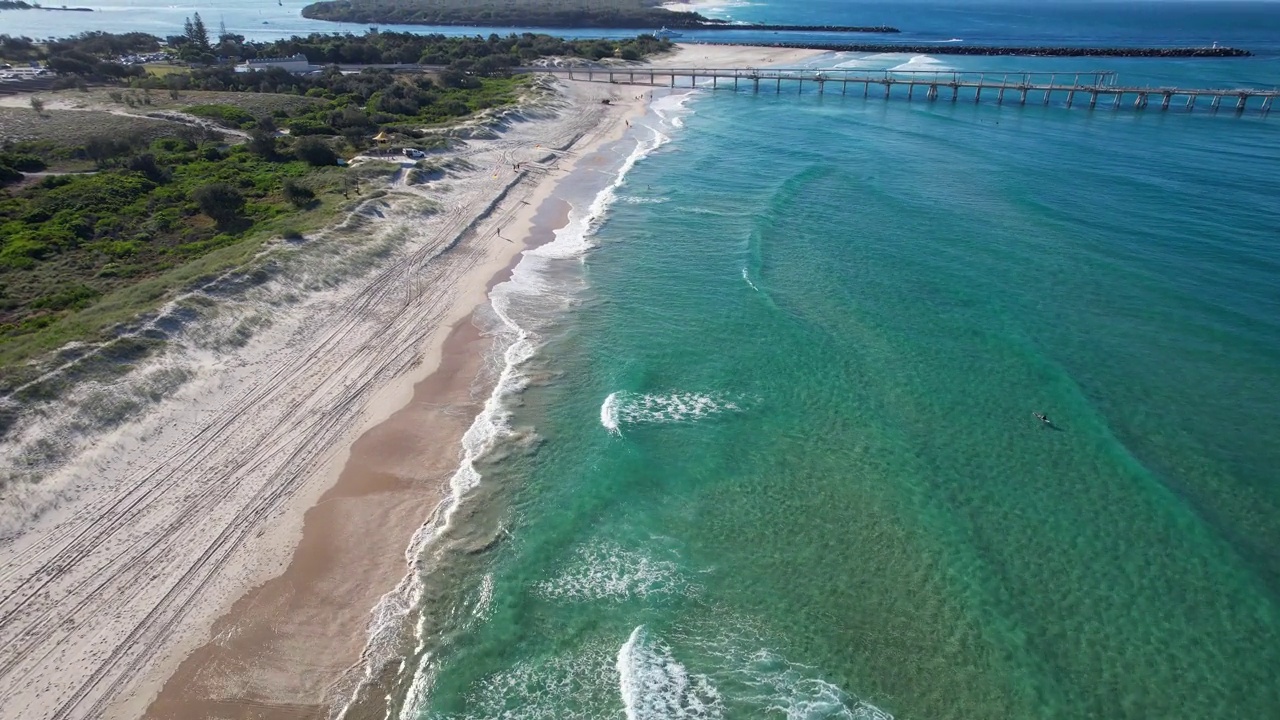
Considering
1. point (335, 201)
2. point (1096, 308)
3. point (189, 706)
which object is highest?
point (335, 201)

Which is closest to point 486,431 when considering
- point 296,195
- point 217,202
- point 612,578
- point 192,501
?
point 612,578

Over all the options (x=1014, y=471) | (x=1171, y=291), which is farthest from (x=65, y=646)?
(x=1171, y=291)

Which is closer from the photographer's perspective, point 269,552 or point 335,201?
point 269,552

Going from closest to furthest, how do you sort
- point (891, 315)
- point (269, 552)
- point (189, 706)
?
point (189, 706), point (269, 552), point (891, 315)

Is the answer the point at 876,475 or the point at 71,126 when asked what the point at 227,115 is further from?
the point at 876,475

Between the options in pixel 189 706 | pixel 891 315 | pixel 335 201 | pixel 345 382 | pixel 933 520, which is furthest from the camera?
pixel 335 201

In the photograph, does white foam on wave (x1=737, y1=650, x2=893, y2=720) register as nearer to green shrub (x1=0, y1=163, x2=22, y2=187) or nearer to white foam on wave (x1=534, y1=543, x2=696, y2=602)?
white foam on wave (x1=534, y1=543, x2=696, y2=602)

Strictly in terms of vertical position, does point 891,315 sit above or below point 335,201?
below

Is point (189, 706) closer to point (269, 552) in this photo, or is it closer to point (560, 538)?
point (269, 552)
